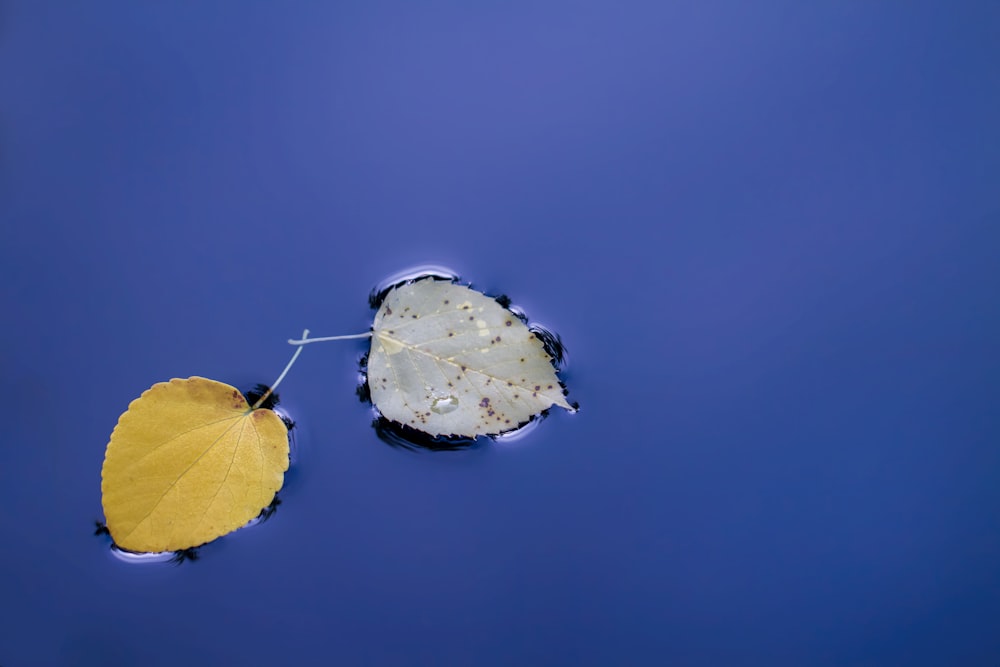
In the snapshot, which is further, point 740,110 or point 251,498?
point 740,110

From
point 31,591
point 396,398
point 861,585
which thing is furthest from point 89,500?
point 861,585

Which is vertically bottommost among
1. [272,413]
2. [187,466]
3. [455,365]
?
[187,466]

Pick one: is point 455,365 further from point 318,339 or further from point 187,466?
point 187,466

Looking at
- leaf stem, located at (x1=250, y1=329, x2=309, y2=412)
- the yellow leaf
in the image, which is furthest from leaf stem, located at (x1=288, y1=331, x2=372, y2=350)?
the yellow leaf

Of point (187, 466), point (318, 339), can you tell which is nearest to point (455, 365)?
point (318, 339)

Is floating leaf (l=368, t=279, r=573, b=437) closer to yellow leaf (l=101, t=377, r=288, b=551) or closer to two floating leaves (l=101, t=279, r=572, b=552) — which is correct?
two floating leaves (l=101, t=279, r=572, b=552)

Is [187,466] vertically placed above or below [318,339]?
below

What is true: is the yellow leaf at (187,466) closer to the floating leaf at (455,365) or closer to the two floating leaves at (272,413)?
the two floating leaves at (272,413)

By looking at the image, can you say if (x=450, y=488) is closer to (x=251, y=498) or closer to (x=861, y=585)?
(x=251, y=498)
